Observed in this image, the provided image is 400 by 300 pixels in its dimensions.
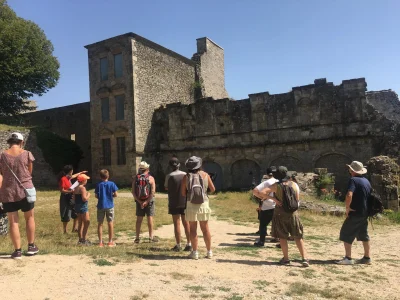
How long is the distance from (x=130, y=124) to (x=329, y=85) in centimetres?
1272

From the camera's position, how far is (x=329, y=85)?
66.5ft

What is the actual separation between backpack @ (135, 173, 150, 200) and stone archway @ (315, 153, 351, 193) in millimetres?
15182

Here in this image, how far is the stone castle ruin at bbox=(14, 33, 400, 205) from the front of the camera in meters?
19.7

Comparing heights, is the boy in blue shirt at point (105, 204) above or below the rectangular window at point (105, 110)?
below

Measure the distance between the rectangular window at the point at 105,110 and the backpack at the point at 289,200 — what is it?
2011 centimetres

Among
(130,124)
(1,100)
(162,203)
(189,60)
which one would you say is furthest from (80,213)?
(1,100)

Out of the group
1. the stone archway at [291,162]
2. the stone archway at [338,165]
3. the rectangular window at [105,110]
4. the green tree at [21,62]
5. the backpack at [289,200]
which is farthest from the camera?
the green tree at [21,62]

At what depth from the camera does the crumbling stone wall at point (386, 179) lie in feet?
44.1

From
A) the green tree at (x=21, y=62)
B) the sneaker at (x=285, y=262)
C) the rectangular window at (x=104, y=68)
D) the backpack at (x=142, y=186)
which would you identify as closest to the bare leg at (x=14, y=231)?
the backpack at (x=142, y=186)

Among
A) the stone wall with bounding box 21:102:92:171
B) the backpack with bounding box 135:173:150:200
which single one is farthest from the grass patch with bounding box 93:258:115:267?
the stone wall with bounding box 21:102:92:171

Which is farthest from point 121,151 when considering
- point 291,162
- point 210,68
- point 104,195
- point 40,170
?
point 104,195

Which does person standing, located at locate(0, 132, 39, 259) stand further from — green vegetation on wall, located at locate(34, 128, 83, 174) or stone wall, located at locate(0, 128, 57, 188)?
stone wall, located at locate(0, 128, 57, 188)

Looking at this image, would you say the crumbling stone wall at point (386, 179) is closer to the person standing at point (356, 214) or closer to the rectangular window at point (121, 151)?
the person standing at point (356, 214)

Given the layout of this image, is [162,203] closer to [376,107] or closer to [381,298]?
[381,298]
